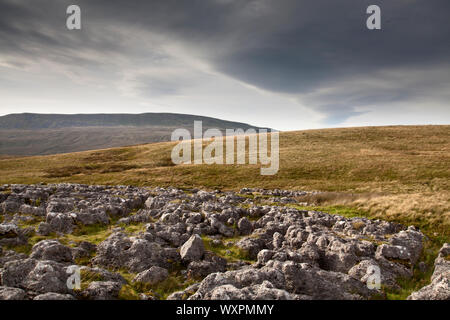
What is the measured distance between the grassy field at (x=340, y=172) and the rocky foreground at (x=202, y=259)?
8181 mm

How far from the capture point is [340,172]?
51438 millimetres

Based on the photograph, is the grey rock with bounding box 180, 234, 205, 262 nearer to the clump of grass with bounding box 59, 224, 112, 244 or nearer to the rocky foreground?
the rocky foreground

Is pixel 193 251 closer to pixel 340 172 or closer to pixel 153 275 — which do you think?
pixel 153 275

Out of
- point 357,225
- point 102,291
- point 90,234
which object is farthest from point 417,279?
point 90,234

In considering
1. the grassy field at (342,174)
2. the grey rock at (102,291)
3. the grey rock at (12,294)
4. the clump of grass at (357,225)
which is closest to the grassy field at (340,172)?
the grassy field at (342,174)

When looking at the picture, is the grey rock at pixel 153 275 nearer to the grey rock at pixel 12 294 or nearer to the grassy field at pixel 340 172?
the grey rock at pixel 12 294

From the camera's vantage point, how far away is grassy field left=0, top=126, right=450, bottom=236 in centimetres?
2469

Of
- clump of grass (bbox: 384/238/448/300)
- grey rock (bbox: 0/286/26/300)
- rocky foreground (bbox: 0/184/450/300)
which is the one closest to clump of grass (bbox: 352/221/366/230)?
rocky foreground (bbox: 0/184/450/300)

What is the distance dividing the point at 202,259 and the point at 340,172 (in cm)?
4735

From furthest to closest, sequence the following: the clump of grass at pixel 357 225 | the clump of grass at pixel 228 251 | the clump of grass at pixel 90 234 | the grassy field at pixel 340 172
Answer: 1. the grassy field at pixel 340 172
2. the clump of grass at pixel 357 225
3. the clump of grass at pixel 90 234
4. the clump of grass at pixel 228 251

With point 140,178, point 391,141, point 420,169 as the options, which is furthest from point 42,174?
point 391,141

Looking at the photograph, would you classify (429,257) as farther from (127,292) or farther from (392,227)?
(127,292)

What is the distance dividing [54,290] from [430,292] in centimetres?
1202

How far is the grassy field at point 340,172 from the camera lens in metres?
24.7
